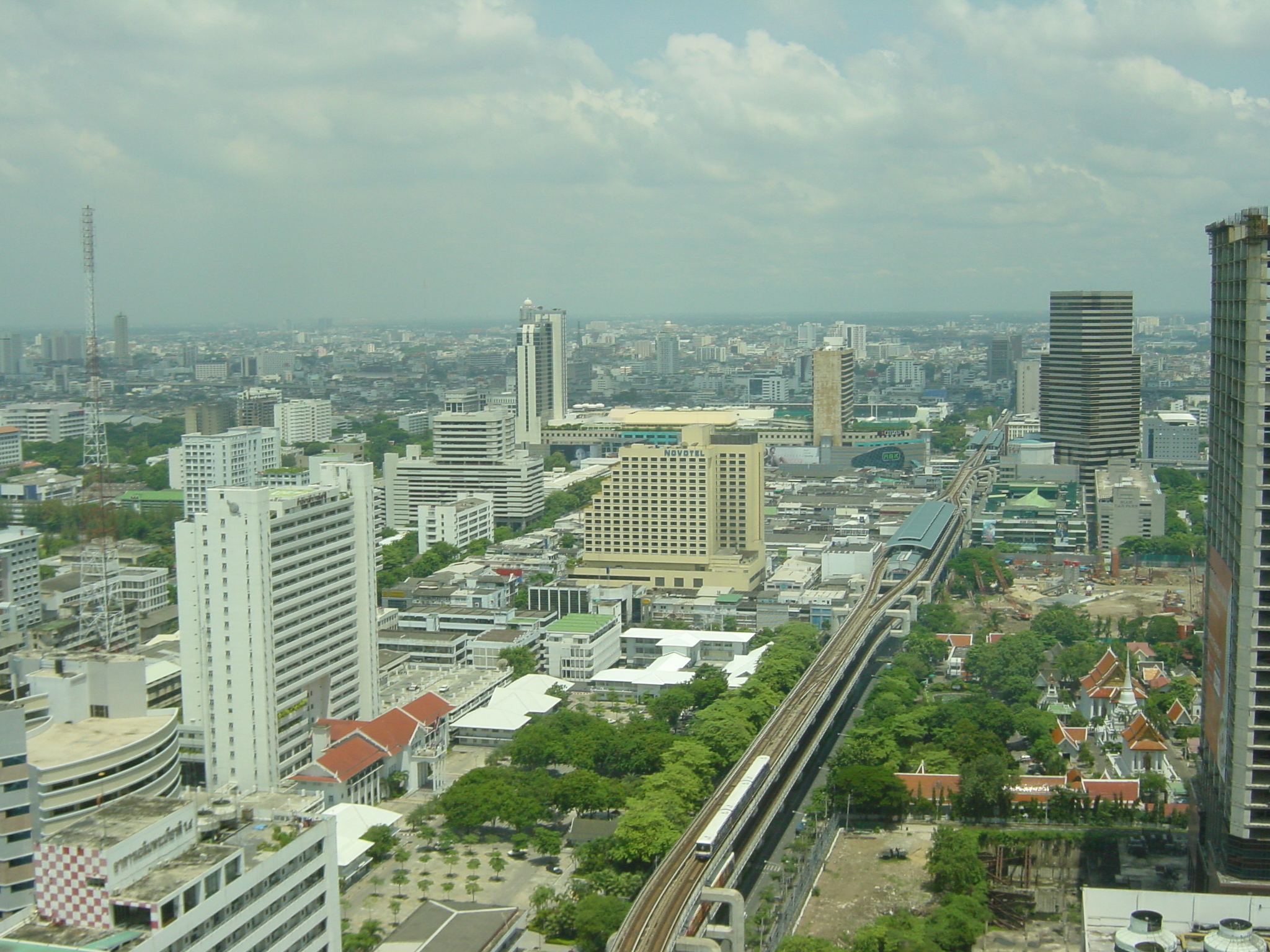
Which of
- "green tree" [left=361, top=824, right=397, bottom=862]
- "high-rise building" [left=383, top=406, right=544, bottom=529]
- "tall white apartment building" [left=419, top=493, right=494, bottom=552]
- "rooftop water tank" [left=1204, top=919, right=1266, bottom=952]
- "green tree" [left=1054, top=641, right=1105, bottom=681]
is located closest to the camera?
"rooftop water tank" [left=1204, top=919, right=1266, bottom=952]

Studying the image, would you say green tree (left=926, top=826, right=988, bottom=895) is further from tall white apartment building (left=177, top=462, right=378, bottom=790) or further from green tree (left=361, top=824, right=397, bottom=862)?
tall white apartment building (left=177, top=462, right=378, bottom=790)

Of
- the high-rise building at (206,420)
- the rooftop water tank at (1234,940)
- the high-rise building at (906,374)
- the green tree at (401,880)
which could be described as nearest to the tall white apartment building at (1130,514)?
the green tree at (401,880)

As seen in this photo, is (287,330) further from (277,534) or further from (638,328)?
(638,328)

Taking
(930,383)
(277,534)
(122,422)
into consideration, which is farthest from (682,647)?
(930,383)

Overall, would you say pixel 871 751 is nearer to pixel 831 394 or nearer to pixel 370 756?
pixel 370 756

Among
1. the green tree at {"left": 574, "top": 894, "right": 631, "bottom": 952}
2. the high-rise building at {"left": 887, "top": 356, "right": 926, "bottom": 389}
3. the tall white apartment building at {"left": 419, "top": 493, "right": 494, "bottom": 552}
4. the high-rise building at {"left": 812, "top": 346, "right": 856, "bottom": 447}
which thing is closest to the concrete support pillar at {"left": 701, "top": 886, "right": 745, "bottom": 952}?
the green tree at {"left": 574, "top": 894, "right": 631, "bottom": 952}

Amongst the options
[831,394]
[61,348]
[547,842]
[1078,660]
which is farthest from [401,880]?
[831,394]

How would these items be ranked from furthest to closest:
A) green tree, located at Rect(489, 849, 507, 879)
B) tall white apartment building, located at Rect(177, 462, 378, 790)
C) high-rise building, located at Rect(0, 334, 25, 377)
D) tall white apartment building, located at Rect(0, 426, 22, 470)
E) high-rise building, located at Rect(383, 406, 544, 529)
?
tall white apartment building, located at Rect(0, 426, 22, 470) < high-rise building, located at Rect(0, 334, 25, 377) < high-rise building, located at Rect(383, 406, 544, 529) < tall white apartment building, located at Rect(177, 462, 378, 790) < green tree, located at Rect(489, 849, 507, 879)
